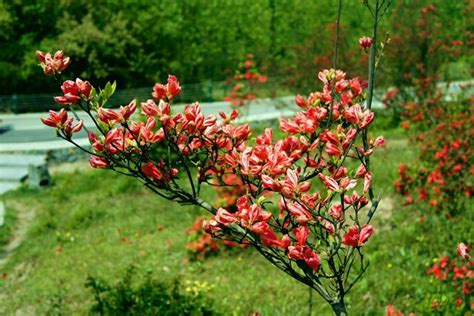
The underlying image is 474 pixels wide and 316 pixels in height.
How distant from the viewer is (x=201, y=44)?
25.0 m

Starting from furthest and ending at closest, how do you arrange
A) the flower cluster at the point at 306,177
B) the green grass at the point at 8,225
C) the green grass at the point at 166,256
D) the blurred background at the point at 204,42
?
the blurred background at the point at 204,42, the green grass at the point at 8,225, the green grass at the point at 166,256, the flower cluster at the point at 306,177

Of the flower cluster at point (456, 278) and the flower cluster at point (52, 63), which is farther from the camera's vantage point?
the flower cluster at point (456, 278)

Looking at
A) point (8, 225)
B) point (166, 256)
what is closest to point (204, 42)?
point (8, 225)

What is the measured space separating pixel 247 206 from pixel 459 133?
6.94 meters

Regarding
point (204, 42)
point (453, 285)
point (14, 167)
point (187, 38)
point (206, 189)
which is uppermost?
point (453, 285)

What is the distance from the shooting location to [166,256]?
344 inches

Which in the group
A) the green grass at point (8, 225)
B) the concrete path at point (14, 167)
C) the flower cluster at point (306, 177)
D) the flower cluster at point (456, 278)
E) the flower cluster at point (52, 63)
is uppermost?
the flower cluster at point (52, 63)

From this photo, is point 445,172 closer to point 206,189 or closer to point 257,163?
point 206,189

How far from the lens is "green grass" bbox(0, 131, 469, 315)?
6.32 metres

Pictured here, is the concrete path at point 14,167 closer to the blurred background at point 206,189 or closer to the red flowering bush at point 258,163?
the blurred background at point 206,189

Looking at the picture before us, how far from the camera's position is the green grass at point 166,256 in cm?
632

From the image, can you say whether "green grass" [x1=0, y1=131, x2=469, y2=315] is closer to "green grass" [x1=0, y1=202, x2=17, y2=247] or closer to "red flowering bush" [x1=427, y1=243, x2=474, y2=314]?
"red flowering bush" [x1=427, y1=243, x2=474, y2=314]

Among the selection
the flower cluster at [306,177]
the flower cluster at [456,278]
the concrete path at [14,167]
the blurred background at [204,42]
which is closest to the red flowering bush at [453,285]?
the flower cluster at [456,278]

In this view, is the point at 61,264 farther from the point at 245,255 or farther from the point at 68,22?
the point at 68,22
